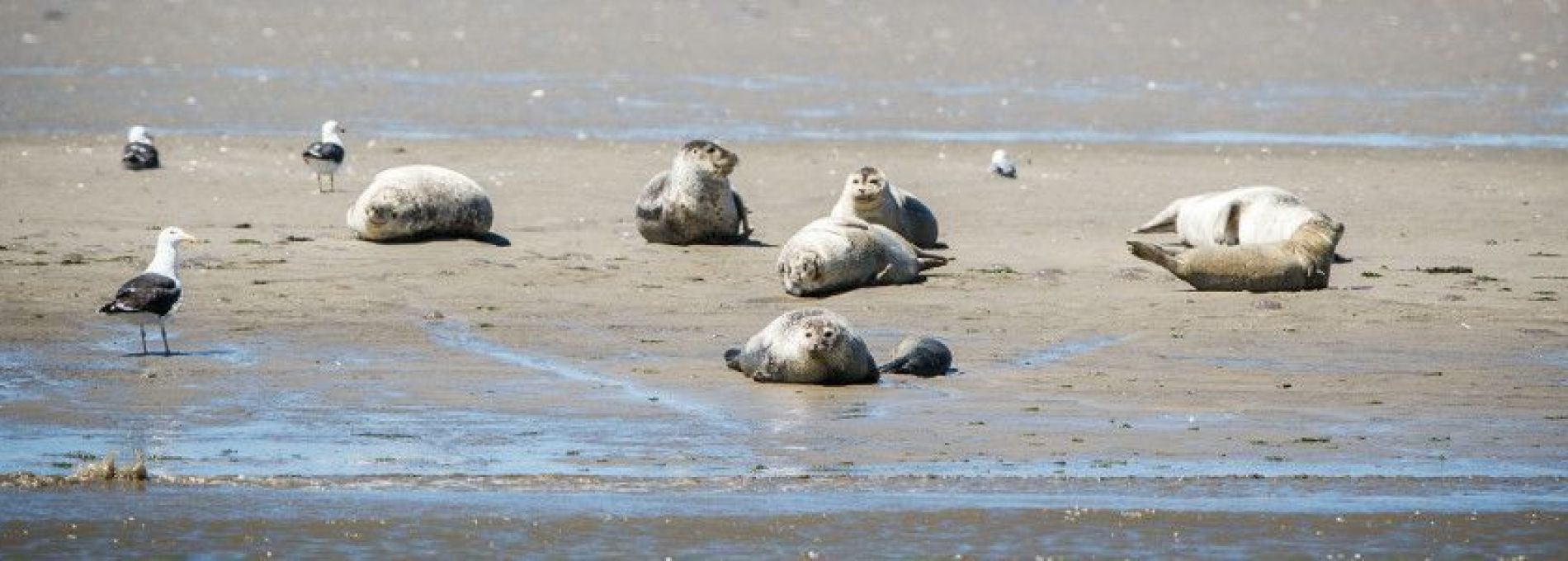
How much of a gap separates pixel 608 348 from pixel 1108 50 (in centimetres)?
2279

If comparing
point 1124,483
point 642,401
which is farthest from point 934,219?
point 1124,483

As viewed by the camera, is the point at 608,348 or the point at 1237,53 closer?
the point at 608,348

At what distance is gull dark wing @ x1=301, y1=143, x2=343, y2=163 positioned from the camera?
55.0 feet

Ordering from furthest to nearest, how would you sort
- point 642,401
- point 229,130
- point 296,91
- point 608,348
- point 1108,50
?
1. point 1108,50
2. point 296,91
3. point 229,130
4. point 608,348
5. point 642,401

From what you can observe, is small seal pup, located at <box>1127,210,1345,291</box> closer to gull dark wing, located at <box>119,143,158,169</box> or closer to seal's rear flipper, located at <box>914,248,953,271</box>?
seal's rear flipper, located at <box>914,248,953,271</box>

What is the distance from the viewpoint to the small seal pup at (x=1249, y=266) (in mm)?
13281

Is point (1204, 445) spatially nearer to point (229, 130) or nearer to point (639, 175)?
point (639, 175)

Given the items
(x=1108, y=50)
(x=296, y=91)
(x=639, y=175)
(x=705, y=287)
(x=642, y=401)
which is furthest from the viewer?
(x=1108, y=50)

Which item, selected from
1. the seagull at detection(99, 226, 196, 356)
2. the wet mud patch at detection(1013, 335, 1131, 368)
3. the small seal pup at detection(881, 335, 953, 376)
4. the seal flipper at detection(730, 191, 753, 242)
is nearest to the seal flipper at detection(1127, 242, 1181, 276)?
the wet mud patch at detection(1013, 335, 1131, 368)

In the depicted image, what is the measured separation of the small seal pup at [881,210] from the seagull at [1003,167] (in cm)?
337

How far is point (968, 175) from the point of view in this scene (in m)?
18.7

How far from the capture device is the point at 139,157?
17688 millimetres

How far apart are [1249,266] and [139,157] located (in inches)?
323

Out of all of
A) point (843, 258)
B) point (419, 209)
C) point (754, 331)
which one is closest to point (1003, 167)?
point (419, 209)
